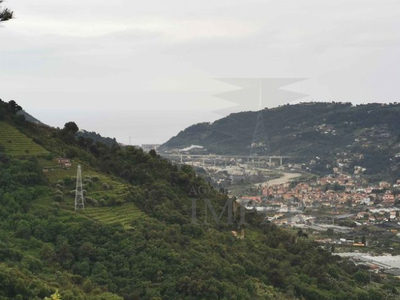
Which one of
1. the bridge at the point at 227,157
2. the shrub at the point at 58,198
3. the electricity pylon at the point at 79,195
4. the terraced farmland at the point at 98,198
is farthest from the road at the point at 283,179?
the shrub at the point at 58,198

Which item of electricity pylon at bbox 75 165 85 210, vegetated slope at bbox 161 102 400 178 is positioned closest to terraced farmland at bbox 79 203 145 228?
electricity pylon at bbox 75 165 85 210

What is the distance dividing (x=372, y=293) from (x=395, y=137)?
58922 millimetres

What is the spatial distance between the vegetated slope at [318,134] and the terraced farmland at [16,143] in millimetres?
49855

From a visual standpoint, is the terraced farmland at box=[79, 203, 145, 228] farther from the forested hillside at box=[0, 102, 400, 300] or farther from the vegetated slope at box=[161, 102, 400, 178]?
the vegetated slope at box=[161, 102, 400, 178]

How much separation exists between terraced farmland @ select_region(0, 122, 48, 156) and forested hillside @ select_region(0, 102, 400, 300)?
53 millimetres

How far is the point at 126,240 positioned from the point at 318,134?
2680 inches

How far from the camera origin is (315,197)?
165 ft

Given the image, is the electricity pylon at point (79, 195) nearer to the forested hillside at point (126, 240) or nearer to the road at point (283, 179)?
the forested hillside at point (126, 240)

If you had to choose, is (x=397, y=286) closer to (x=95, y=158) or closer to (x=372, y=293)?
(x=372, y=293)

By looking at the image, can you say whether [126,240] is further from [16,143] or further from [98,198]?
[16,143]

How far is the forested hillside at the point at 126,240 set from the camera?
12633 millimetres

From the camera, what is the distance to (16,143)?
17.7 m

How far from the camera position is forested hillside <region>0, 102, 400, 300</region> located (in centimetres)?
1263

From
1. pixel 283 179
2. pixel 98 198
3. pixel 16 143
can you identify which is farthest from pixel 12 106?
pixel 283 179
